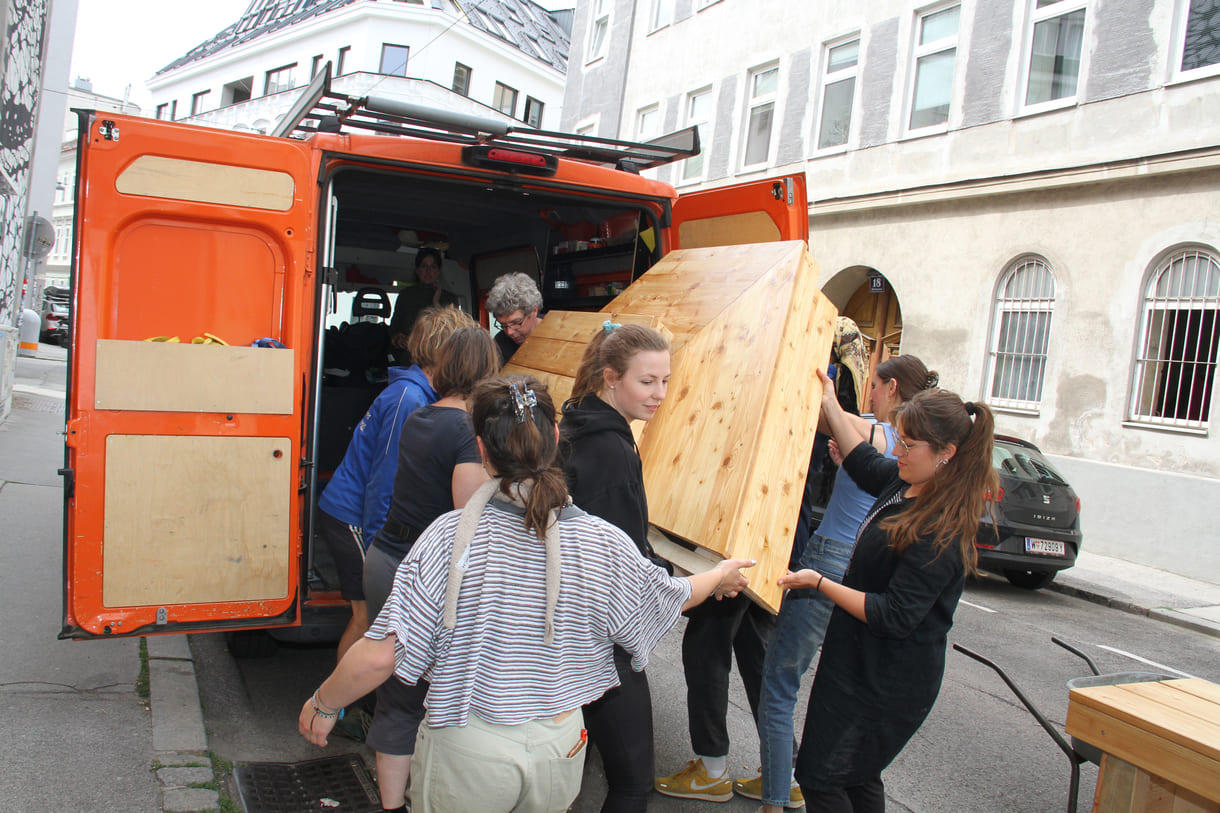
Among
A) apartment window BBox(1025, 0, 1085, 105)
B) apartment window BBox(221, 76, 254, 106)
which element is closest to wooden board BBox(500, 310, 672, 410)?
apartment window BBox(1025, 0, 1085, 105)

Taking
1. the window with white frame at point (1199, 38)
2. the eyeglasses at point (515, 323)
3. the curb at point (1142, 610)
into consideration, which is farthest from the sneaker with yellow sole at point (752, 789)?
the window with white frame at point (1199, 38)

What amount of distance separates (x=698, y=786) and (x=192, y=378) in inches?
99.4

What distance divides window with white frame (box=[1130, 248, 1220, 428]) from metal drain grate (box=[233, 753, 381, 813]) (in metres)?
9.86

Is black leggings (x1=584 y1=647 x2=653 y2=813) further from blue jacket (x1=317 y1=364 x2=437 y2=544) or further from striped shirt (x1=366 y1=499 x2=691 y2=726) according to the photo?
blue jacket (x1=317 y1=364 x2=437 y2=544)

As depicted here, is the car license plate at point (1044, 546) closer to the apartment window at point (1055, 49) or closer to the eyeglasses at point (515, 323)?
the eyeglasses at point (515, 323)

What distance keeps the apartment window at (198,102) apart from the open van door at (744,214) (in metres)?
46.9

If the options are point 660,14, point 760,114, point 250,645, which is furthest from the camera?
point 660,14

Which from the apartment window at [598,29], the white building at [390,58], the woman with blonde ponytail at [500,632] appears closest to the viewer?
the woman with blonde ponytail at [500,632]

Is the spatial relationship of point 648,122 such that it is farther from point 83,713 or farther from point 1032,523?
point 83,713

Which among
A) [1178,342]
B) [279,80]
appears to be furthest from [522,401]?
[279,80]

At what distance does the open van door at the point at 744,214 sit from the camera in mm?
4129

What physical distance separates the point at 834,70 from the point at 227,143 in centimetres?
1328

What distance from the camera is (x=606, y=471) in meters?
2.51

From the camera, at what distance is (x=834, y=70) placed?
48.3 ft
